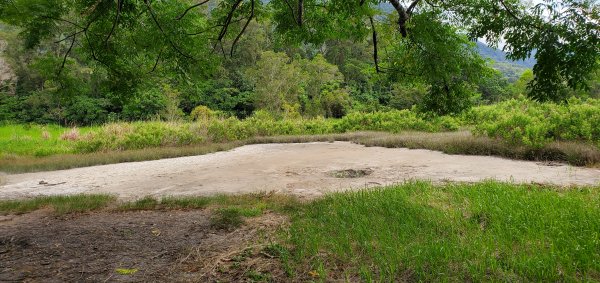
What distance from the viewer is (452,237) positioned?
3.27 m

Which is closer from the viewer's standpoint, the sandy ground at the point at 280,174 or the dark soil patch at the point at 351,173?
the sandy ground at the point at 280,174

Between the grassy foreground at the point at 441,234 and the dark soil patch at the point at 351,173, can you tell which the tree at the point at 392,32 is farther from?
the dark soil patch at the point at 351,173

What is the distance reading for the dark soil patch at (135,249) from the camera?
2.96 m

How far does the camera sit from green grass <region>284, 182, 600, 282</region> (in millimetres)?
2678

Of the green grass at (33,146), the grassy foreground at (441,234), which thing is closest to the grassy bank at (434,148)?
the green grass at (33,146)

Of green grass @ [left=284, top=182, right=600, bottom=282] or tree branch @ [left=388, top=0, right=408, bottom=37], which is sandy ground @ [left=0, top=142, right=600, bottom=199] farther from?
tree branch @ [left=388, top=0, right=408, bottom=37]

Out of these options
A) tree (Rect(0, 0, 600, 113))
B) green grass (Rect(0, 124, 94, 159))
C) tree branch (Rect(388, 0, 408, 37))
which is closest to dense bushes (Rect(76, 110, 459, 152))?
green grass (Rect(0, 124, 94, 159))

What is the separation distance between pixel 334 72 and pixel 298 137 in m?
24.4

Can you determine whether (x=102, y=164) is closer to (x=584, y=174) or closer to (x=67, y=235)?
(x=67, y=235)

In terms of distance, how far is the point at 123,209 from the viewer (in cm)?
529

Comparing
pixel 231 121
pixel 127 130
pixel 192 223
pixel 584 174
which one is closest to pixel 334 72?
pixel 231 121

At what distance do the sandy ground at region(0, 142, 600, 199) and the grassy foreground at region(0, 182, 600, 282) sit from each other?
1.44 metres

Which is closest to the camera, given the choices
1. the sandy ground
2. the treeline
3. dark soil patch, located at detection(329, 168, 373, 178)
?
the sandy ground

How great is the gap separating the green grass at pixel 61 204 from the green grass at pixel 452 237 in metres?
3.17
